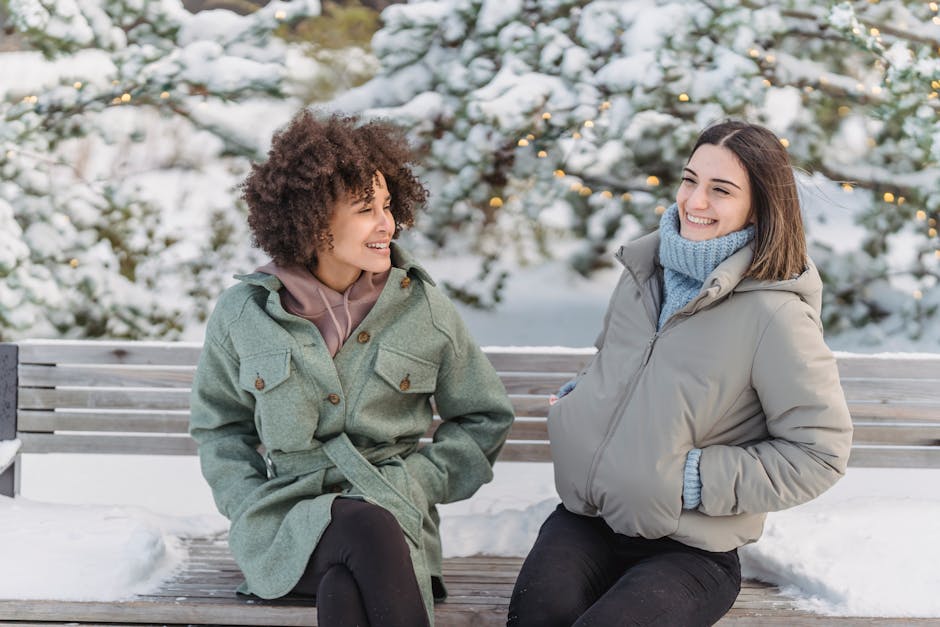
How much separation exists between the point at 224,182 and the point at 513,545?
107 inches

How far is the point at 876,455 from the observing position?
315cm

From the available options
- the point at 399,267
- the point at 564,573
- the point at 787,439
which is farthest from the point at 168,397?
the point at 787,439

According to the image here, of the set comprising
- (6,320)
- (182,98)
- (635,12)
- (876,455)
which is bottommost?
(6,320)

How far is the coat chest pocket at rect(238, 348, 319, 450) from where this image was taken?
245 cm

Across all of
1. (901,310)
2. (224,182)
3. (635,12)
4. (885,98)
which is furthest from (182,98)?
(901,310)

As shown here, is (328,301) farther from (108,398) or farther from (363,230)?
(108,398)

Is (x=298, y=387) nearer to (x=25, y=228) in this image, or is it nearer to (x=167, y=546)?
(x=167, y=546)

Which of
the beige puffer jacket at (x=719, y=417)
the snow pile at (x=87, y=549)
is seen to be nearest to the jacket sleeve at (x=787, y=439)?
the beige puffer jacket at (x=719, y=417)

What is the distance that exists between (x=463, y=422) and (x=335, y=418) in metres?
0.35

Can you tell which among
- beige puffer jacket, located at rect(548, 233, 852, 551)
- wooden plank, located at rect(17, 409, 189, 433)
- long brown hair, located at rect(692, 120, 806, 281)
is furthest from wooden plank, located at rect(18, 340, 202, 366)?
long brown hair, located at rect(692, 120, 806, 281)

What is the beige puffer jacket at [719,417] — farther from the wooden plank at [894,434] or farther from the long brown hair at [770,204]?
the wooden plank at [894,434]

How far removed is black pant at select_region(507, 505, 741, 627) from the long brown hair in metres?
0.60

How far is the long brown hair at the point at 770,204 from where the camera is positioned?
2260mm

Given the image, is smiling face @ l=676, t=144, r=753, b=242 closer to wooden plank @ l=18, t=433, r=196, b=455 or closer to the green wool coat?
the green wool coat
